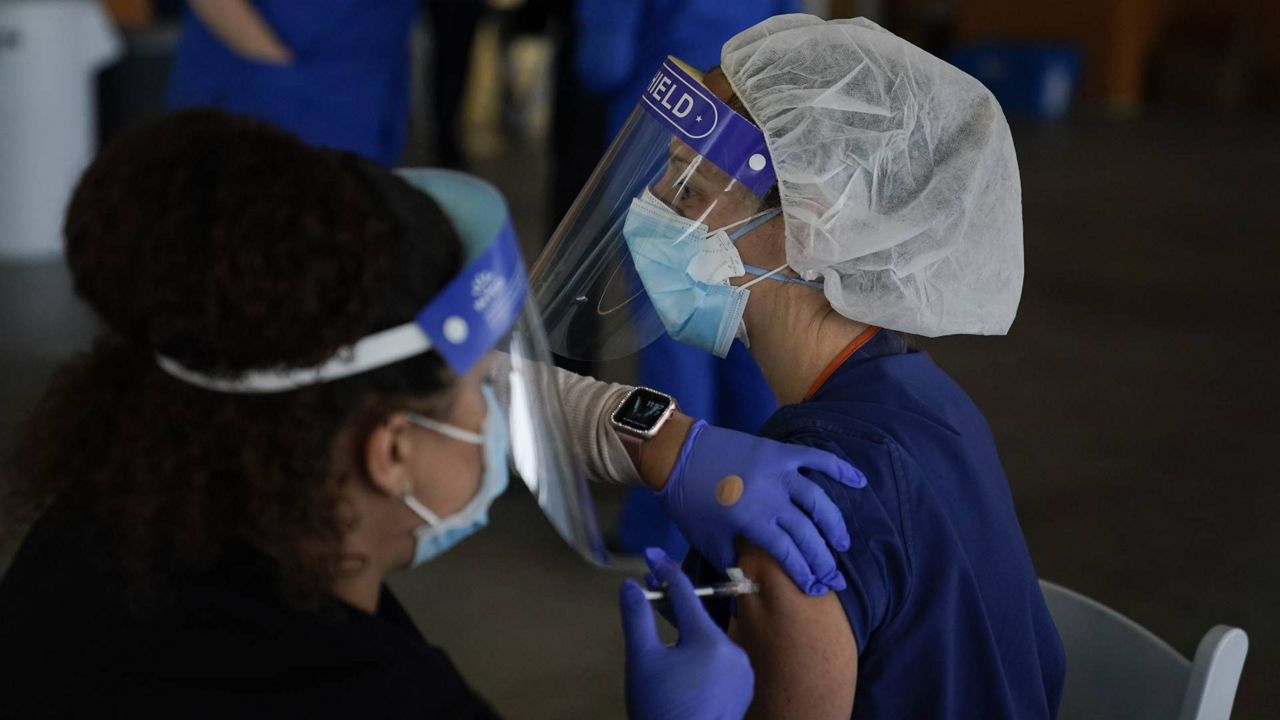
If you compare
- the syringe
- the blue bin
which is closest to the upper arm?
the syringe

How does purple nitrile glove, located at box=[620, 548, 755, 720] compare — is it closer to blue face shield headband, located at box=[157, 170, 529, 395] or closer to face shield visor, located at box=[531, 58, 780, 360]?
blue face shield headband, located at box=[157, 170, 529, 395]

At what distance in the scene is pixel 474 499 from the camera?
3.34 ft

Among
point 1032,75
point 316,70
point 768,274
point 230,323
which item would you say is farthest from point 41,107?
point 1032,75

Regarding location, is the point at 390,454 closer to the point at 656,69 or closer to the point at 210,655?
A: the point at 210,655

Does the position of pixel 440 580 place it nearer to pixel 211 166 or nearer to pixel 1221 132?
pixel 211 166

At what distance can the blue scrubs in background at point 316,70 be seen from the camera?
258 cm

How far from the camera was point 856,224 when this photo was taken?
4.35ft

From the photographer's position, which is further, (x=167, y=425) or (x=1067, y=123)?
(x=1067, y=123)

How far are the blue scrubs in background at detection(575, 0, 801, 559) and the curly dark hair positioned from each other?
126 centimetres

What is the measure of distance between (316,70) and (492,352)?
5.93 ft

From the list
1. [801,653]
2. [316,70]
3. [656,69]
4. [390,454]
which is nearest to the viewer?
[390,454]

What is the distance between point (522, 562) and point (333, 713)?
2.15 metres

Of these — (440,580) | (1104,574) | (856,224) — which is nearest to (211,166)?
(856,224)

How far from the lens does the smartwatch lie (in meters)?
1.37
